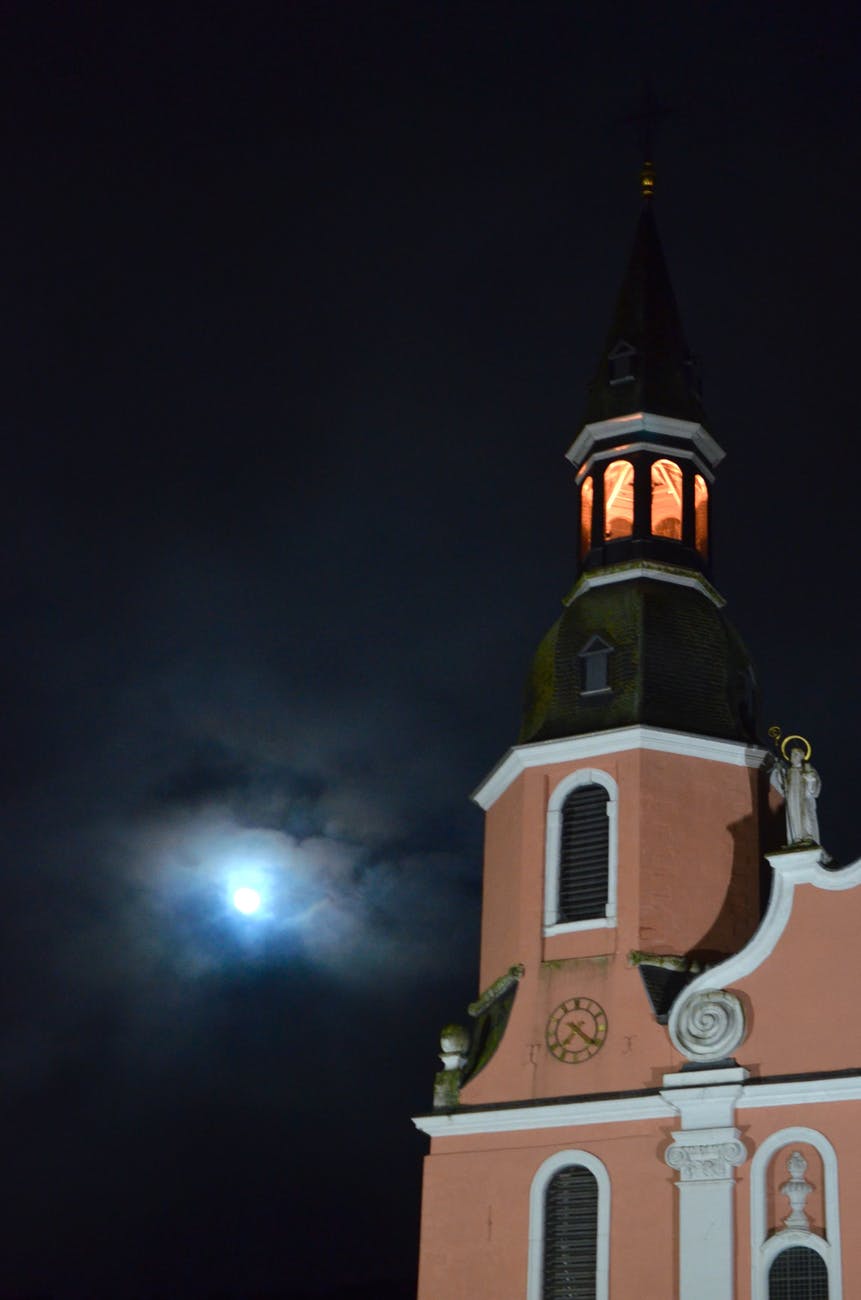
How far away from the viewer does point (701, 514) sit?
35375mm

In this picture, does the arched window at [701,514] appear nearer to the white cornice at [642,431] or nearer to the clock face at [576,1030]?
the white cornice at [642,431]

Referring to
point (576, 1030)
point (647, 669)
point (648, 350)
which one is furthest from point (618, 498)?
point (576, 1030)

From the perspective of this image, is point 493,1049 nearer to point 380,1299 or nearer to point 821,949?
point 821,949

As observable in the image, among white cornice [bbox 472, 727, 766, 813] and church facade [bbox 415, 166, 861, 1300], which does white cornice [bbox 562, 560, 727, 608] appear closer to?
church facade [bbox 415, 166, 861, 1300]

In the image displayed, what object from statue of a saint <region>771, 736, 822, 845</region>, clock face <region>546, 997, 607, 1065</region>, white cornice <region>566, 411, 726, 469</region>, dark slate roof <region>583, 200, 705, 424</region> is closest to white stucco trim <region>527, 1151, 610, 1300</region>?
clock face <region>546, 997, 607, 1065</region>

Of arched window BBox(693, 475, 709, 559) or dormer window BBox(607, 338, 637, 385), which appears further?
dormer window BBox(607, 338, 637, 385)

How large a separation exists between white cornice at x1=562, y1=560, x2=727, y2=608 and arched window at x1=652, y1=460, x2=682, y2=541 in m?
1.44

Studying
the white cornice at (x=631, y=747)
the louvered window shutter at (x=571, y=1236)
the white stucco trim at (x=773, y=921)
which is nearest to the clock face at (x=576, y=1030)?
the white stucco trim at (x=773, y=921)

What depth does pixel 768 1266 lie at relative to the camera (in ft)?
85.3

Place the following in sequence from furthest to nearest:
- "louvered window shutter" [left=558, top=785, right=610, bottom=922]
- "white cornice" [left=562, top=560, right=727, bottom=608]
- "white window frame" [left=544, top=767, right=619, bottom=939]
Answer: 1. "white cornice" [left=562, top=560, right=727, bottom=608]
2. "louvered window shutter" [left=558, top=785, right=610, bottom=922]
3. "white window frame" [left=544, top=767, right=619, bottom=939]

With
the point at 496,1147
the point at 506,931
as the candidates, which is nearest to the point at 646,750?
the point at 506,931

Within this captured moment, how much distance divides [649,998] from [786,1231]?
12.9 feet

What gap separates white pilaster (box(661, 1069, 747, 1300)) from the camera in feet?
85.9

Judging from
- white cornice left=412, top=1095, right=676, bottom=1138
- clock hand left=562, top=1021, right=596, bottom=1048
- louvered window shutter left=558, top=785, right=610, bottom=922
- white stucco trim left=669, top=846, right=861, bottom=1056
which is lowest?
white cornice left=412, top=1095, right=676, bottom=1138
